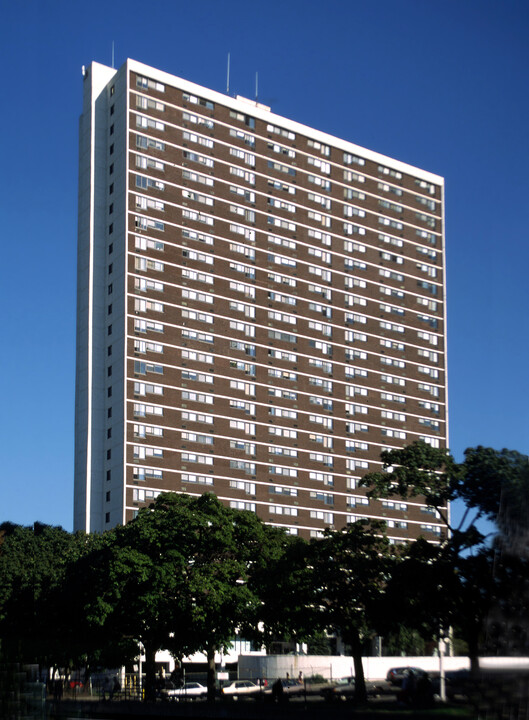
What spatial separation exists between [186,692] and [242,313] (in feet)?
245

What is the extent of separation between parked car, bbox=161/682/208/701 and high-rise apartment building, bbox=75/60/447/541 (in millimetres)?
43500

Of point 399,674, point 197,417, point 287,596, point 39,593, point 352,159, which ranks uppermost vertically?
point 352,159

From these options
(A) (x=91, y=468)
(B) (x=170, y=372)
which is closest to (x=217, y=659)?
(A) (x=91, y=468)

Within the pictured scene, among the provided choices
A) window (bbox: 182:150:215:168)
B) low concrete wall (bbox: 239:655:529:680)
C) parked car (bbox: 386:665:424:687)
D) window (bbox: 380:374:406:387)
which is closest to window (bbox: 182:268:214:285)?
window (bbox: 182:150:215:168)

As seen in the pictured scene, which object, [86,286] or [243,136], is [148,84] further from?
[86,286]

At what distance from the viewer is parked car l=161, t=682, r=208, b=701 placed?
2904 inches

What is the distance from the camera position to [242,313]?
5802 inches

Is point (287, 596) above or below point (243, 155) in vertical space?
below

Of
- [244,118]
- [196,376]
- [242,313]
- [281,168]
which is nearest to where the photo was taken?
[196,376]

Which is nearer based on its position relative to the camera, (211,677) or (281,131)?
(211,677)

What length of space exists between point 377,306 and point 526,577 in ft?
372

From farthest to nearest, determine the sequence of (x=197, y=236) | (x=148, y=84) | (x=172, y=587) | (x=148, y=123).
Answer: (x=197, y=236), (x=148, y=84), (x=148, y=123), (x=172, y=587)

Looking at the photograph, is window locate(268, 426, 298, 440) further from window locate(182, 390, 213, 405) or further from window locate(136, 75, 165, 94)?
window locate(136, 75, 165, 94)

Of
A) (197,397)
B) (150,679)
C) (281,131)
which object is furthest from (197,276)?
(150,679)
